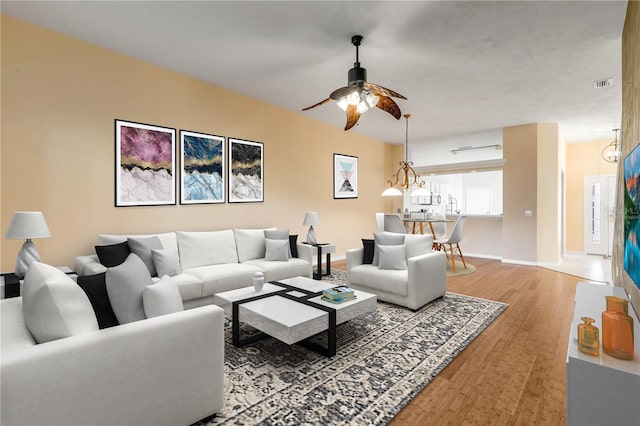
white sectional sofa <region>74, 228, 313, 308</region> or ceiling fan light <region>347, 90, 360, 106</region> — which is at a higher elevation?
ceiling fan light <region>347, 90, 360, 106</region>

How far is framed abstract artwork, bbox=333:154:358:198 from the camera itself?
21.5ft

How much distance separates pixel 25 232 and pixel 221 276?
169 cm

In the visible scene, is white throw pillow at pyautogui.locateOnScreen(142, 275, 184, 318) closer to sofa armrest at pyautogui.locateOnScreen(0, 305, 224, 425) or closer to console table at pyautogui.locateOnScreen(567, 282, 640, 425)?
sofa armrest at pyautogui.locateOnScreen(0, 305, 224, 425)

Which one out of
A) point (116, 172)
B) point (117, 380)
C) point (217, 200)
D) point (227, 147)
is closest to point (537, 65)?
point (227, 147)

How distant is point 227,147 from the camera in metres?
4.62

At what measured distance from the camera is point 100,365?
1332mm

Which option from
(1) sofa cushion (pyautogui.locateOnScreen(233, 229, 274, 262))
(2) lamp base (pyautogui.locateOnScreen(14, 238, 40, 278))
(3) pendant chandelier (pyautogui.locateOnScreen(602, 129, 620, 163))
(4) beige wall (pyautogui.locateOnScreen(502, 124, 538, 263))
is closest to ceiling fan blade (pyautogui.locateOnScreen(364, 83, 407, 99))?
(1) sofa cushion (pyautogui.locateOnScreen(233, 229, 274, 262))

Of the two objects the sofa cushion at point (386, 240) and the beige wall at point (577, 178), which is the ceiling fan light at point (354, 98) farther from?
the beige wall at point (577, 178)

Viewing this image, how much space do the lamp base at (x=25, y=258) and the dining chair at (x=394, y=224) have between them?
512 centimetres


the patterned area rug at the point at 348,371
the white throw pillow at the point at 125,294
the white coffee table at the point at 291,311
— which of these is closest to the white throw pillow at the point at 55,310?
the white throw pillow at the point at 125,294

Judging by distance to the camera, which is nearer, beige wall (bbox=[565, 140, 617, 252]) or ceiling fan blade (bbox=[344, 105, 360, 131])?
ceiling fan blade (bbox=[344, 105, 360, 131])

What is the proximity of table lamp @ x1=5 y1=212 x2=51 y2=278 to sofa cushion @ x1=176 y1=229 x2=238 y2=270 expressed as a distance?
1.36 m

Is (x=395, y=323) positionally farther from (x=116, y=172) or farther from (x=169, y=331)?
(x=116, y=172)

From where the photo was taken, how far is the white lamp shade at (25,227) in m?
2.51
